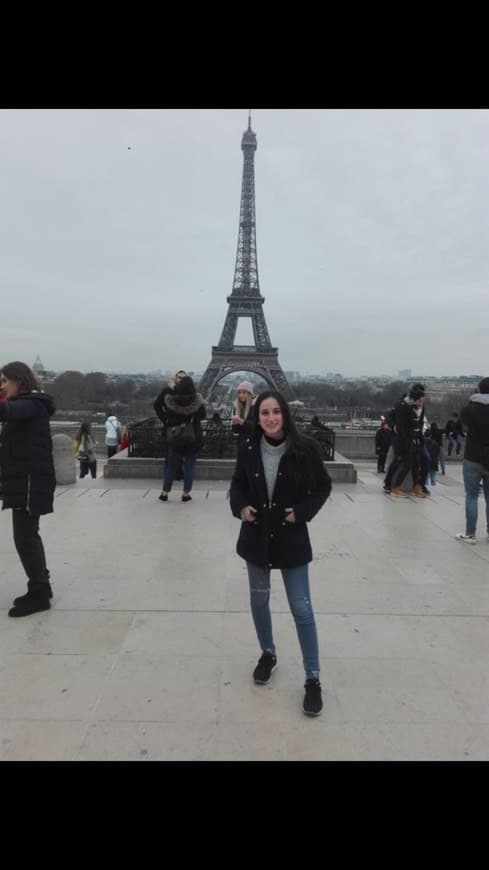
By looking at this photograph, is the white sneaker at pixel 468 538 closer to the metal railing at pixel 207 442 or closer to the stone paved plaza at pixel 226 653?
the stone paved plaza at pixel 226 653

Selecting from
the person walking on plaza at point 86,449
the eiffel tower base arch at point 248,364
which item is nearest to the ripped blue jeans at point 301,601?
the person walking on plaza at point 86,449

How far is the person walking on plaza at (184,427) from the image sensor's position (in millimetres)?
7367

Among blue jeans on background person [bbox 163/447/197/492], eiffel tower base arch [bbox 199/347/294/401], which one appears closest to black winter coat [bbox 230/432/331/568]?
blue jeans on background person [bbox 163/447/197/492]

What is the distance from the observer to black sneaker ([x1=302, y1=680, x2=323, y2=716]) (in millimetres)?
2740

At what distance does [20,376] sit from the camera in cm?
379

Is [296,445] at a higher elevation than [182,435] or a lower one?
higher

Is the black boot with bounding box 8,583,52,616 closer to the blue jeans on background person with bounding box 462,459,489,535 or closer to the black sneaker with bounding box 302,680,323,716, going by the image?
the black sneaker with bounding box 302,680,323,716

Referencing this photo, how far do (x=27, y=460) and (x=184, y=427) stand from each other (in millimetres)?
3683

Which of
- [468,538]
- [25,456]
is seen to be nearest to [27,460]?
[25,456]

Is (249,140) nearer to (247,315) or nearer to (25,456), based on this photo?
(247,315)

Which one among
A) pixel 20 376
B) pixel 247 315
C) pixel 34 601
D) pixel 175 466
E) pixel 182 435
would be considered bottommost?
pixel 34 601

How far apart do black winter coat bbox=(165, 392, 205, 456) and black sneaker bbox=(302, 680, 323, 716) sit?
492 cm
